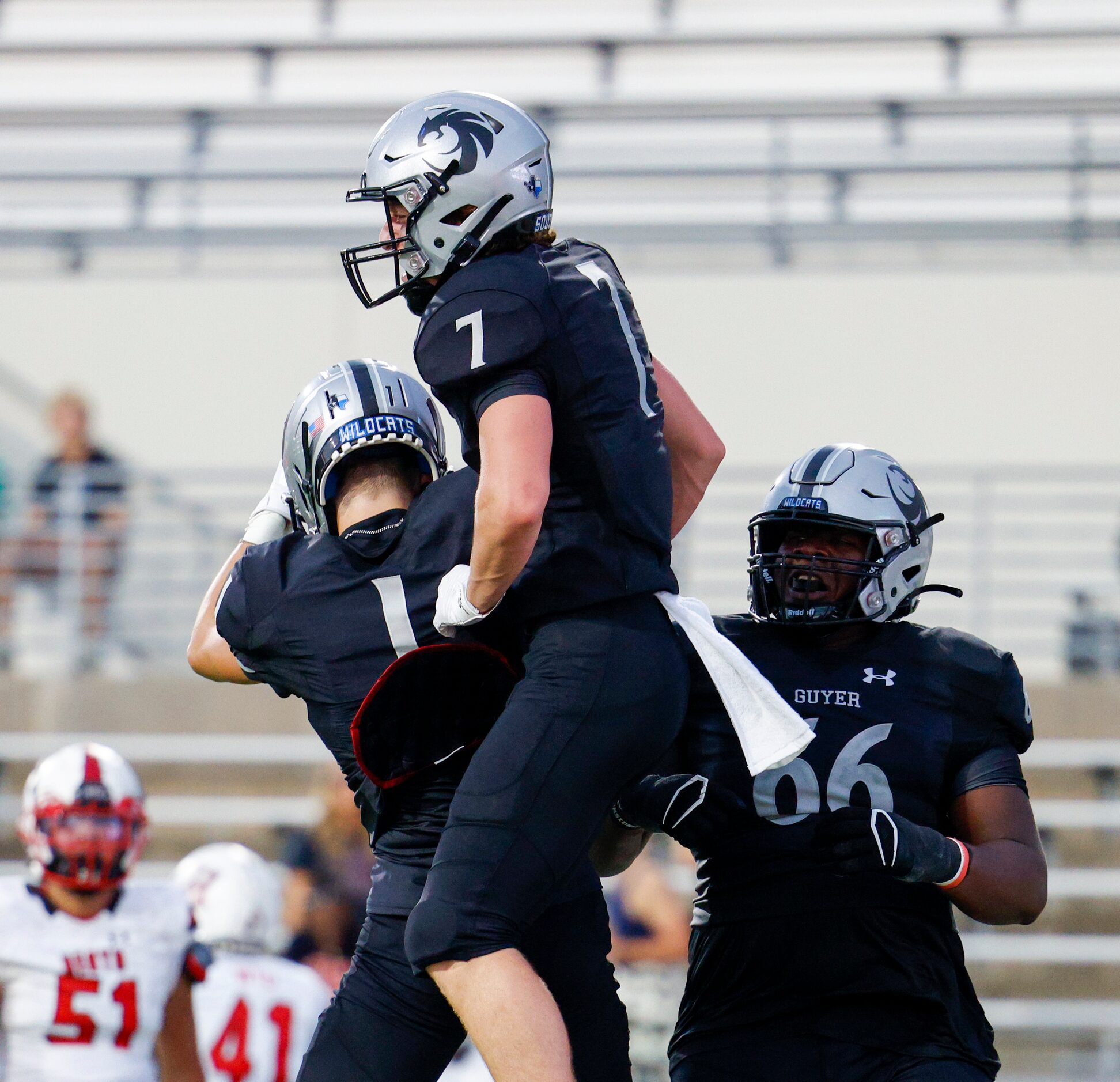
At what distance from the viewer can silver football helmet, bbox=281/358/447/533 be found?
106 inches

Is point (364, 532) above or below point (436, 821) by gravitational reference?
above

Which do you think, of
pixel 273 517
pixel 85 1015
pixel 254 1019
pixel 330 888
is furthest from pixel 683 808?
pixel 330 888

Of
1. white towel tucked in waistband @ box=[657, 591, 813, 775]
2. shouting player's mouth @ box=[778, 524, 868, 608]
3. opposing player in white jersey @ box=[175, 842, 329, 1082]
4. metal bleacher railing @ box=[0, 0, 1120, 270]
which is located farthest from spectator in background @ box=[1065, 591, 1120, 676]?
white towel tucked in waistband @ box=[657, 591, 813, 775]

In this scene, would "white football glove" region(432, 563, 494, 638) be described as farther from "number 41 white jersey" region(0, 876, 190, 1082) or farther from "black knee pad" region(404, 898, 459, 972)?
"number 41 white jersey" region(0, 876, 190, 1082)

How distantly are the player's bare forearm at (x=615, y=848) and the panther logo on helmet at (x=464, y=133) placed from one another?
1.15 metres

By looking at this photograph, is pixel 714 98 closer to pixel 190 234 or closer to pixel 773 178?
pixel 773 178

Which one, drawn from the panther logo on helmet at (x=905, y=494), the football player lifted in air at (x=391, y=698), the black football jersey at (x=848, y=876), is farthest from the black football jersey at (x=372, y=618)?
the panther logo on helmet at (x=905, y=494)

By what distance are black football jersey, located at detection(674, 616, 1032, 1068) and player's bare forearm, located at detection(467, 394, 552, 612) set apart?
65 cm

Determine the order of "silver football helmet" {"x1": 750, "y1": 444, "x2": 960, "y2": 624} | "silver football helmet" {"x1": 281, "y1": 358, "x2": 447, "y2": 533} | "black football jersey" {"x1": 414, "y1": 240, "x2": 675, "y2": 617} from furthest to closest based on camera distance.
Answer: "silver football helmet" {"x1": 750, "y1": 444, "x2": 960, "y2": 624} → "silver football helmet" {"x1": 281, "y1": 358, "x2": 447, "y2": 533} → "black football jersey" {"x1": 414, "y1": 240, "x2": 675, "y2": 617}

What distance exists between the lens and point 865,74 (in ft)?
37.6

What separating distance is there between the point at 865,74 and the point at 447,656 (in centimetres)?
979

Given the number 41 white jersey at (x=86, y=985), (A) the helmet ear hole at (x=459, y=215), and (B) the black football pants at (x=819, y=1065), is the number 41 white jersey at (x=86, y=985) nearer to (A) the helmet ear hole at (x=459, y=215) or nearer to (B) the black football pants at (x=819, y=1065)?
(B) the black football pants at (x=819, y=1065)

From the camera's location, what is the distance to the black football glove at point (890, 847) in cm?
260

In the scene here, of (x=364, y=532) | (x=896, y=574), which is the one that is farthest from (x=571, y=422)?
(x=896, y=574)
